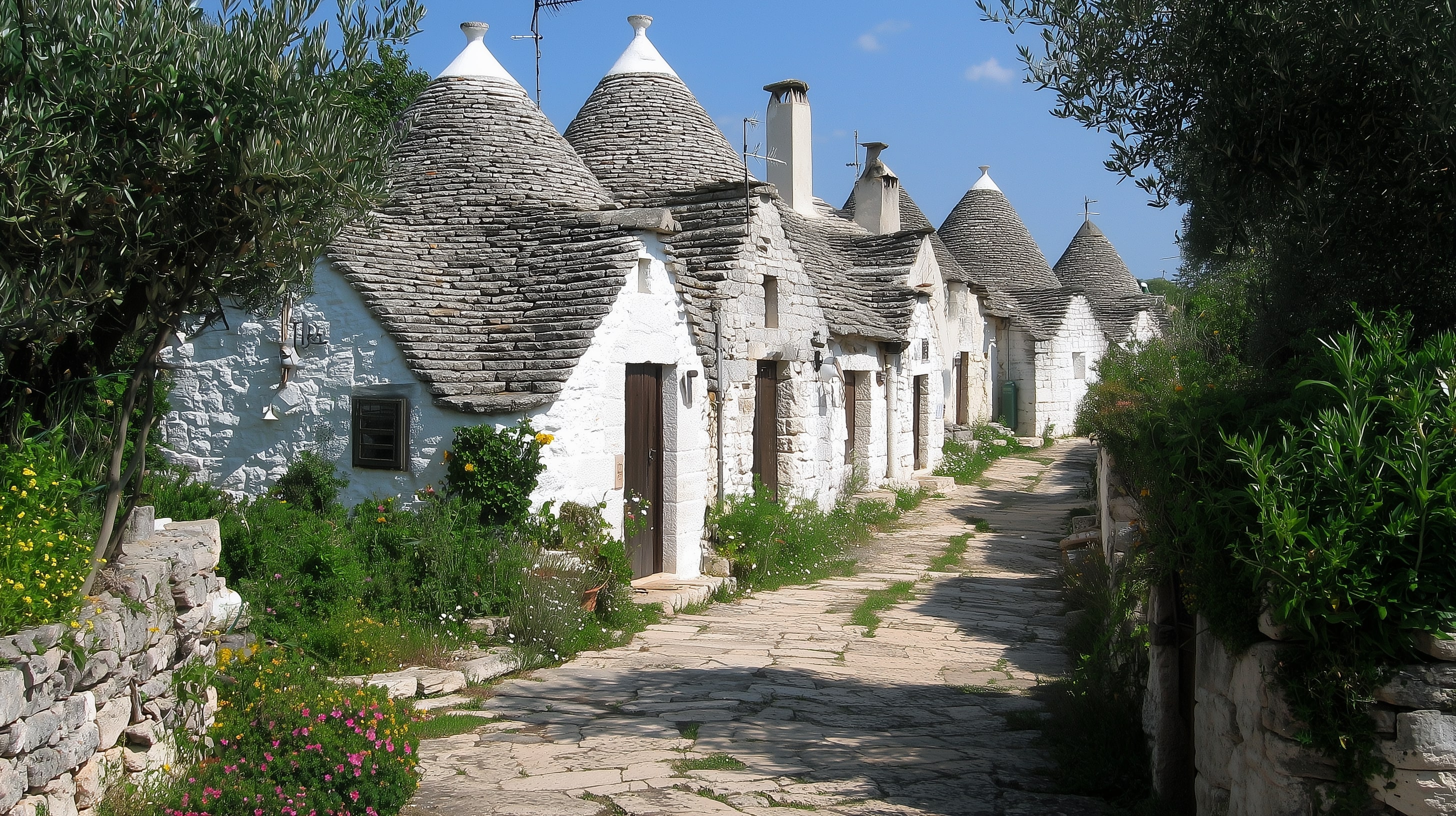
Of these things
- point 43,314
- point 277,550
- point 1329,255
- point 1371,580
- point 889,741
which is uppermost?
point 1329,255

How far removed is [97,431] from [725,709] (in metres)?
3.61

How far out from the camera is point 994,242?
93.8 feet

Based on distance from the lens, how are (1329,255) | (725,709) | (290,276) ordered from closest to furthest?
(290,276)
(1329,255)
(725,709)

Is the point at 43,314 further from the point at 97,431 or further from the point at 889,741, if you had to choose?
the point at 889,741

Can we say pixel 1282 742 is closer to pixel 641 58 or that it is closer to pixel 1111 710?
pixel 1111 710

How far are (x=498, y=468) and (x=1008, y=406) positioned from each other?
66.4 ft

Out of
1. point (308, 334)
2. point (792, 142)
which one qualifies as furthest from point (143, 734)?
point (792, 142)

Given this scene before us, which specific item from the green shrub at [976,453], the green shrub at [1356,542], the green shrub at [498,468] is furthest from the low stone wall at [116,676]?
the green shrub at [976,453]

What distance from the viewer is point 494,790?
4.70 m

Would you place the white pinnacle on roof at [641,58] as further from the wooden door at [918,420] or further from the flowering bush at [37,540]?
the flowering bush at [37,540]

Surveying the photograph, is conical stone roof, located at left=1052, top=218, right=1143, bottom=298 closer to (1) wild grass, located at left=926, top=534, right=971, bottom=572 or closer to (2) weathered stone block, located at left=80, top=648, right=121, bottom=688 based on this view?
(1) wild grass, located at left=926, top=534, right=971, bottom=572

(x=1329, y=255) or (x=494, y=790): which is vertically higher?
(x=1329, y=255)

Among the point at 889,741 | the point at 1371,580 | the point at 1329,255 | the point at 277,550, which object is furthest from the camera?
the point at 277,550

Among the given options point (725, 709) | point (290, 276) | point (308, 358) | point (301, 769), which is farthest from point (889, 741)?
point (308, 358)
